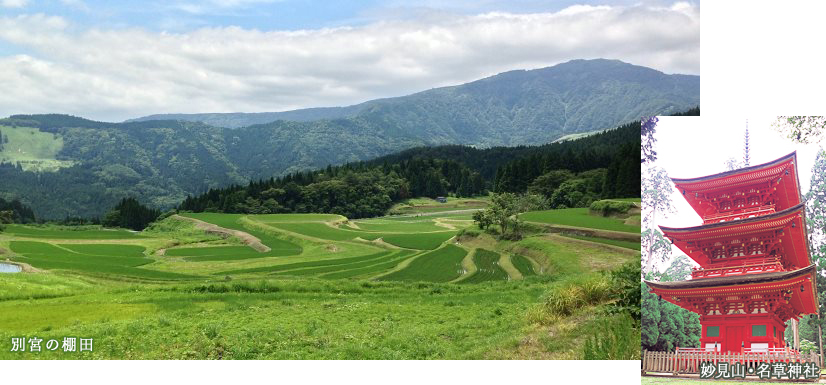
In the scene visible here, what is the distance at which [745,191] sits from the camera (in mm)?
6766

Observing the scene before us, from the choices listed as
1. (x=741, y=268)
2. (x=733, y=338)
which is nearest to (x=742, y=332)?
(x=733, y=338)

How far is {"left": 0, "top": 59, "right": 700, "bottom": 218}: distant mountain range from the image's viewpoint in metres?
9.88

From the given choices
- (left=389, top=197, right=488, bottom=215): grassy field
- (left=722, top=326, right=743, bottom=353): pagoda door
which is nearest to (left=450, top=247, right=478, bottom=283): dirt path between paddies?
(left=389, top=197, right=488, bottom=215): grassy field

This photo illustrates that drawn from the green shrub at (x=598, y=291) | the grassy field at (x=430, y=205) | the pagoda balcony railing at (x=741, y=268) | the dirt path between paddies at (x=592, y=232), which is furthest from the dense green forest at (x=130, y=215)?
the pagoda balcony railing at (x=741, y=268)

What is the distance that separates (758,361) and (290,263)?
669 centimetres

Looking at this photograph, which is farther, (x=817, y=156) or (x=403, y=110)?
(x=403, y=110)

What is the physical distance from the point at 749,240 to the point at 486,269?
405 centimetres

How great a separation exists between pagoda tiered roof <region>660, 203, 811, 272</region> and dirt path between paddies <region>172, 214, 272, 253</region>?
20.6 ft

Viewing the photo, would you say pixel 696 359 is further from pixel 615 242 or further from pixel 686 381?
pixel 615 242

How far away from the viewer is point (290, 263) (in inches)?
388

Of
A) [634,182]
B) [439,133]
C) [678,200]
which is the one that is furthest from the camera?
[439,133]

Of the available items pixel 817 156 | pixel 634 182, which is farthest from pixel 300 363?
pixel 817 156

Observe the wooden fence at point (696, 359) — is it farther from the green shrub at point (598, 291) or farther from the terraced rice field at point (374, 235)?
the terraced rice field at point (374, 235)

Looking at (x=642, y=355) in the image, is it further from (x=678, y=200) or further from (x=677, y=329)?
(x=678, y=200)
